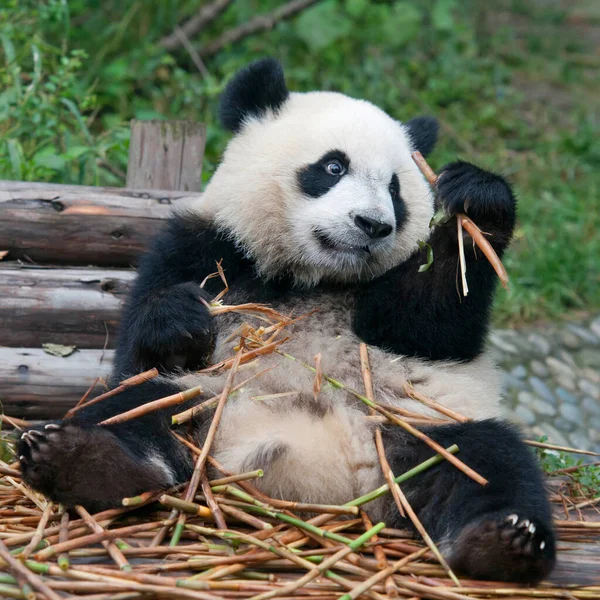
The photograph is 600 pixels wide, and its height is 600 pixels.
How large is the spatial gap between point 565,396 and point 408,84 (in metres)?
3.31

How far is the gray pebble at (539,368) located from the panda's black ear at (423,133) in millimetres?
2360

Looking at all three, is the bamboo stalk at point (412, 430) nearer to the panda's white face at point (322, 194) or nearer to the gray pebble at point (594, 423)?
the panda's white face at point (322, 194)

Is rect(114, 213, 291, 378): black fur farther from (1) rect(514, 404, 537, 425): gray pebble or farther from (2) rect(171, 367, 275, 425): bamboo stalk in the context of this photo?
(1) rect(514, 404, 537, 425): gray pebble

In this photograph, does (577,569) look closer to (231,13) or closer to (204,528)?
(204,528)

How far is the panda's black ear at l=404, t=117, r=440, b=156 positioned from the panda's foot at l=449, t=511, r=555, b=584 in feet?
5.38

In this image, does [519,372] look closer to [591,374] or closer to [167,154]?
[591,374]

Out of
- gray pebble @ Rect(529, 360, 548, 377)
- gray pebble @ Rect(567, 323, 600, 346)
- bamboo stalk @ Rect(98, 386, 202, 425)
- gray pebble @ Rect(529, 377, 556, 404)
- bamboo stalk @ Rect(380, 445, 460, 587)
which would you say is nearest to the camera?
bamboo stalk @ Rect(380, 445, 460, 587)

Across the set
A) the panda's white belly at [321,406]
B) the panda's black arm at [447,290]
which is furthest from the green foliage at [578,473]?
the panda's black arm at [447,290]

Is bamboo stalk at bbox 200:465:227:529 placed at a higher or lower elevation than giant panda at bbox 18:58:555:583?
lower

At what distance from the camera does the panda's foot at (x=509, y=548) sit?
213 cm

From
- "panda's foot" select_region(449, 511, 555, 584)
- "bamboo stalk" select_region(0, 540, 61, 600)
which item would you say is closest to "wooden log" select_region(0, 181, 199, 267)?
"bamboo stalk" select_region(0, 540, 61, 600)

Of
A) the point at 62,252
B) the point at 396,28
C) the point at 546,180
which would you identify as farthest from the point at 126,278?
the point at 396,28

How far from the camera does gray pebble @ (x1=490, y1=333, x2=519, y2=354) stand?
5.38 meters

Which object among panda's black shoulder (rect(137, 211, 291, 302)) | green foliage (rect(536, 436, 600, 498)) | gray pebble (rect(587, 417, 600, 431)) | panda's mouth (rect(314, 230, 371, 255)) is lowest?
gray pebble (rect(587, 417, 600, 431))
